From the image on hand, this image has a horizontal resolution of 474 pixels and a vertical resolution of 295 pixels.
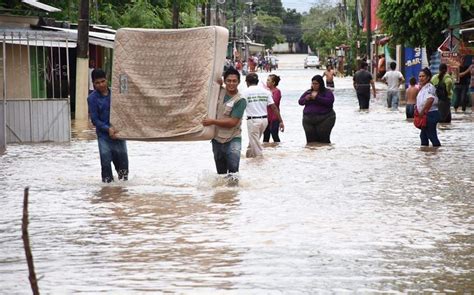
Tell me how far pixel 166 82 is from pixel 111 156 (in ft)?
4.10

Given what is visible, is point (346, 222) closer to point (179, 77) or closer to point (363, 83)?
point (179, 77)

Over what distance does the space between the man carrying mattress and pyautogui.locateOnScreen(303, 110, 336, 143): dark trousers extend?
7277 mm

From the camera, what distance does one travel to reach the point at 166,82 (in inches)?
543

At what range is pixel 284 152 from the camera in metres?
19.6

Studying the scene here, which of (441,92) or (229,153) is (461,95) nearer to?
(441,92)

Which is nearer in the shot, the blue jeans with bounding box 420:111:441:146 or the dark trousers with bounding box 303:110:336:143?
the blue jeans with bounding box 420:111:441:146

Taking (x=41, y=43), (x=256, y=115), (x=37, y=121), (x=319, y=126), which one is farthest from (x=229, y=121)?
(x=41, y=43)

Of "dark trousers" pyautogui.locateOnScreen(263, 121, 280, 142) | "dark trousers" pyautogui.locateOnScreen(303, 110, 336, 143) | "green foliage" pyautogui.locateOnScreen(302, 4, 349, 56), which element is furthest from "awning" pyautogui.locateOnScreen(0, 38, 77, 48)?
"green foliage" pyautogui.locateOnScreen(302, 4, 349, 56)

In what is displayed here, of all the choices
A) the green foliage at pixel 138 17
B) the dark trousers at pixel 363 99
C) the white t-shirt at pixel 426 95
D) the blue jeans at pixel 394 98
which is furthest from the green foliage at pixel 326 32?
the white t-shirt at pixel 426 95

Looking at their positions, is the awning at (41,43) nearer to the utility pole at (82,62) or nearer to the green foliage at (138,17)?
the utility pole at (82,62)

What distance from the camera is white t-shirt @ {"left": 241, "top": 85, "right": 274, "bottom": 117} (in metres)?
18.5

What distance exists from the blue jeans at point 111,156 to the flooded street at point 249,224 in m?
0.16

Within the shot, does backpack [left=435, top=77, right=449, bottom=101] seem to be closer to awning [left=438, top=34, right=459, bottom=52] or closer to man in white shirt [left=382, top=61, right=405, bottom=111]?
man in white shirt [left=382, top=61, right=405, bottom=111]

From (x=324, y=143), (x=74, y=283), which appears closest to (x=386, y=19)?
(x=324, y=143)
